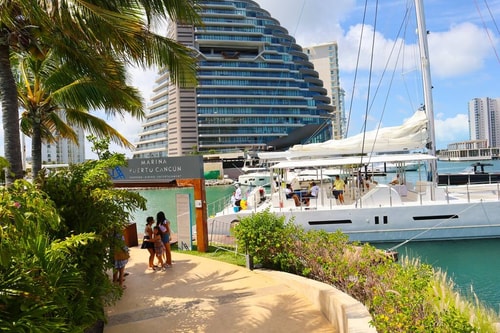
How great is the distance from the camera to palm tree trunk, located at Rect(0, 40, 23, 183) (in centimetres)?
545

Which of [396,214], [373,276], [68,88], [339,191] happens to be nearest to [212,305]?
[373,276]

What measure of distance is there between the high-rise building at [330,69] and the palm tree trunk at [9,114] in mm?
117539

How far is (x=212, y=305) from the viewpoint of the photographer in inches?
237

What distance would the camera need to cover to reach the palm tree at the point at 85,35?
14.1ft

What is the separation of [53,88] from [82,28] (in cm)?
354

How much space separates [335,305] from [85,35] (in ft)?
15.3

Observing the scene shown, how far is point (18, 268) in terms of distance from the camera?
3137 mm

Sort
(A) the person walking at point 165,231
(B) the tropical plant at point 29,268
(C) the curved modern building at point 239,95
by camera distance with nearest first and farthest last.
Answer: (B) the tropical plant at point 29,268
(A) the person walking at point 165,231
(C) the curved modern building at point 239,95

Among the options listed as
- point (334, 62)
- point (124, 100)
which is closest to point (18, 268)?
point (124, 100)

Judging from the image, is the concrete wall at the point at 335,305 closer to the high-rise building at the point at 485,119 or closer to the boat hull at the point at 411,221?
the boat hull at the point at 411,221

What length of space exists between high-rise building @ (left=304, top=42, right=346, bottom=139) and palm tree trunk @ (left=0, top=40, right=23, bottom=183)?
117539mm

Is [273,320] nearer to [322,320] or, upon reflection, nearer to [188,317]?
[322,320]

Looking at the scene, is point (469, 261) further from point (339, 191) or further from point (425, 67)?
point (425, 67)

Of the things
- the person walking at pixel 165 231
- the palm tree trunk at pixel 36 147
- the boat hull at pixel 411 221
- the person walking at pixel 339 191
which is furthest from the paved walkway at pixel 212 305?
the person walking at pixel 339 191
